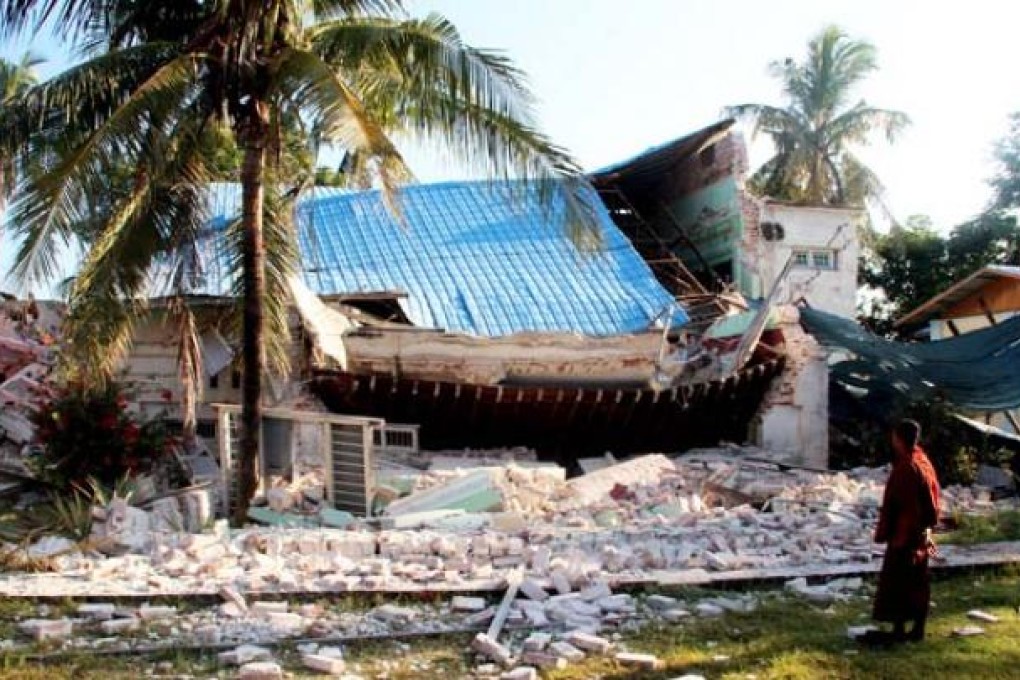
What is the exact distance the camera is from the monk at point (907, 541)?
19.1 feet

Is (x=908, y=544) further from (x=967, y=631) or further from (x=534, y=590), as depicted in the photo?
(x=534, y=590)

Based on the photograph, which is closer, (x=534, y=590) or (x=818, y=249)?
(x=534, y=590)

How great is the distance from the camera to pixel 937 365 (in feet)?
52.4

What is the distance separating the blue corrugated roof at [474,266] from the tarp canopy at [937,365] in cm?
298

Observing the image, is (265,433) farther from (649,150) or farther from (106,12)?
(649,150)

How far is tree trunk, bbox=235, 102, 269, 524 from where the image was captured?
10.1 meters

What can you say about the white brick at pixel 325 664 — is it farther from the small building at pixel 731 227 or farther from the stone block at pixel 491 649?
the small building at pixel 731 227

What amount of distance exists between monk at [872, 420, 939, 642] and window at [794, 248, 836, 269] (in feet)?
54.5

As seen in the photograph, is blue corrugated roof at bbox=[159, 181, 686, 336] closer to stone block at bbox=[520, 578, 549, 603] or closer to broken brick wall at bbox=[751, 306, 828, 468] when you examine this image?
broken brick wall at bbox=[751, 306, 828, 468]

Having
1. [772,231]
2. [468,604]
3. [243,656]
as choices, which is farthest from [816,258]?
[243,656]

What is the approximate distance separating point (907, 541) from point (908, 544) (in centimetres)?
2

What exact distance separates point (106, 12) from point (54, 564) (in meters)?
5.69

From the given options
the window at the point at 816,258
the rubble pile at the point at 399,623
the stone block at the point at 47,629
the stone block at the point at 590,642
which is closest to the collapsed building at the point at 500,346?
the window at the point at 816,258

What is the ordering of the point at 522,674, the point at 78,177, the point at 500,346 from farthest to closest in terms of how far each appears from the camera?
1. the point at 500,346
2. the point at 78,177
3. the point at 522,674
